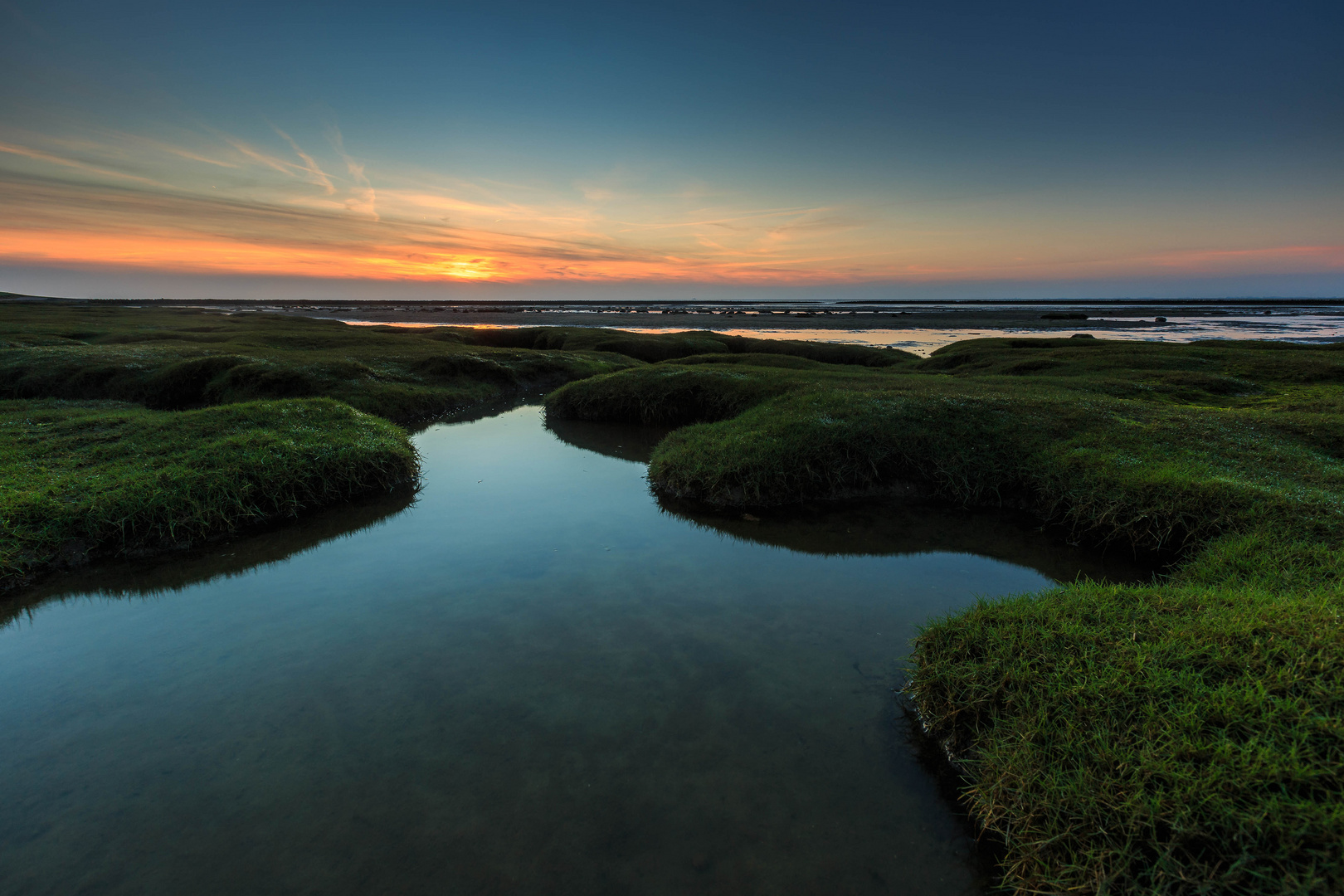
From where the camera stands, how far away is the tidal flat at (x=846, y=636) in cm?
441

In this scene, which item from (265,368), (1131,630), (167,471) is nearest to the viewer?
(1131,630)

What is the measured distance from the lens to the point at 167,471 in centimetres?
1223

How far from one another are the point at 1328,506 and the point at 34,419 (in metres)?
31.5

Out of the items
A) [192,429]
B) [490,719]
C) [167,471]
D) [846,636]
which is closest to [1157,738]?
[846,636]

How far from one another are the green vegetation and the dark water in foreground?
104 centimetres

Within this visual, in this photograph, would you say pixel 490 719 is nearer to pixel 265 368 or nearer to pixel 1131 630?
pixel 1131 630

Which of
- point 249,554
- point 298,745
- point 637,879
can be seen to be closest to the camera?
point 637,879

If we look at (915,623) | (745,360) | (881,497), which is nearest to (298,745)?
(915,623)

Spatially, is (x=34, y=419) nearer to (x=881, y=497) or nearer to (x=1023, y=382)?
(x=881, y=497)

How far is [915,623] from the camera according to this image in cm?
836

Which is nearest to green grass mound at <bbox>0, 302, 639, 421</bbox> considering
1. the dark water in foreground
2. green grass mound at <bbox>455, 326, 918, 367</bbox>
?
green grass mound at <bbox>455, 326, 918, 367</bbox>

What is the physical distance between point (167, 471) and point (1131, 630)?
57.9 ft

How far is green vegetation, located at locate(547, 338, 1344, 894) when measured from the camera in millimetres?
3865

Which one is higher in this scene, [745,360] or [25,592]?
[745,360]
